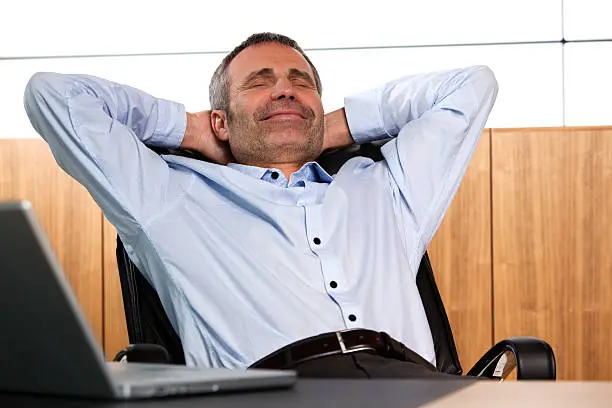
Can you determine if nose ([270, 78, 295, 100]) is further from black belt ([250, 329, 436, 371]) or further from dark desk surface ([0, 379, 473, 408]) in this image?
dark desk surface ([0, 379, 473, 408])

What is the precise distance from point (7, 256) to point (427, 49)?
4.17 metres

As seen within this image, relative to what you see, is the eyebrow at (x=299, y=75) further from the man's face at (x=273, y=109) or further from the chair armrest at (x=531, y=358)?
the chair armrest at (x=531, y=358)

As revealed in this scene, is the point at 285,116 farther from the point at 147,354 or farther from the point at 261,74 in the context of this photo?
the point at 147,354

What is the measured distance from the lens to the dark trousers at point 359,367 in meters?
1.68

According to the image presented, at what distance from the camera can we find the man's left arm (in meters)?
2.25

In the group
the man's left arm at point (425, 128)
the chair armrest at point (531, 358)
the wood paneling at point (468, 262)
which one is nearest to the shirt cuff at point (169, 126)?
the man's left arm at point (425, 128)

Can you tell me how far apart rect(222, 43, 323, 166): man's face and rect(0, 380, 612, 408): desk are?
5.04ft

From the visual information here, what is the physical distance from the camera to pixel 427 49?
4637 mm

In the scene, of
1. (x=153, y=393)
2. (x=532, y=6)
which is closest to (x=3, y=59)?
(x=532, y=6)

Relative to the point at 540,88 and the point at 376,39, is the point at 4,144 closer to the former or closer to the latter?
the point at 376,39

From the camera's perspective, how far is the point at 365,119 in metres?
2.40

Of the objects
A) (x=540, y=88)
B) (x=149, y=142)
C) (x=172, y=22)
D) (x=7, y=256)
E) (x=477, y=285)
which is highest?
(x=172, y=22)

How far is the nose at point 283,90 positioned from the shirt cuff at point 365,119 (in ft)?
0.53

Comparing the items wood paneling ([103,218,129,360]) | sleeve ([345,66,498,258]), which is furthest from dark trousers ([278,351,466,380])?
wood paneling ([103,218,129,360])
